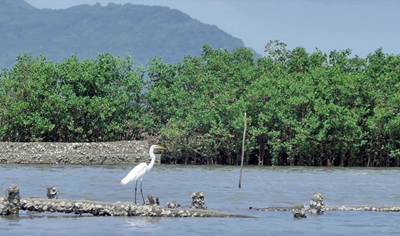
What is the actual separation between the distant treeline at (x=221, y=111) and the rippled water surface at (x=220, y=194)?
4343mm

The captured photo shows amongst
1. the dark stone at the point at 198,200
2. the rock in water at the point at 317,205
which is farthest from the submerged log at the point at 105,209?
the rock in water at the point at 317,205

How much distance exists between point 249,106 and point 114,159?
31.7ft

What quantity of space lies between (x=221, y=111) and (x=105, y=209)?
36069 mm

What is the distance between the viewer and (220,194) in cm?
3225

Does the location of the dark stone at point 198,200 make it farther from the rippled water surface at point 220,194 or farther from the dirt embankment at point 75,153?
the dirt embankment at point 75,153

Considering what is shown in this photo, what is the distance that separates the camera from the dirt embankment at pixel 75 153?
52.2 metres

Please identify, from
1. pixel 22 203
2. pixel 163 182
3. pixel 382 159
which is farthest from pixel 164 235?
pixel 382 159

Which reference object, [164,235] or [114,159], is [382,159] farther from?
[164,235]

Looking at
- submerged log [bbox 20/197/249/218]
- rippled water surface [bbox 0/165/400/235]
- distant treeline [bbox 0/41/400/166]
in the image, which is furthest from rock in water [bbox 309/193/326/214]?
distant treeline [bbox 0/41/400/166]

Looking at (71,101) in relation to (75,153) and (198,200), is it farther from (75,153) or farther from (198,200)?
(198,200)

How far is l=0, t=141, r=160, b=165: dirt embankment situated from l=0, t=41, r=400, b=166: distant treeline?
312 centimetres

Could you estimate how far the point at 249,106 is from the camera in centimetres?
5597

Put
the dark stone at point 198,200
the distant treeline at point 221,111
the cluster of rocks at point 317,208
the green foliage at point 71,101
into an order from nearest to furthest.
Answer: the dark stone at point 198,200 < the cluster of rocks at point 317,208 < the distant treeline at point 221,111 < the green foliage at point 71,101

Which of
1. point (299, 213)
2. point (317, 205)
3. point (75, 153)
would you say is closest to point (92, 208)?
point (299, 213)
